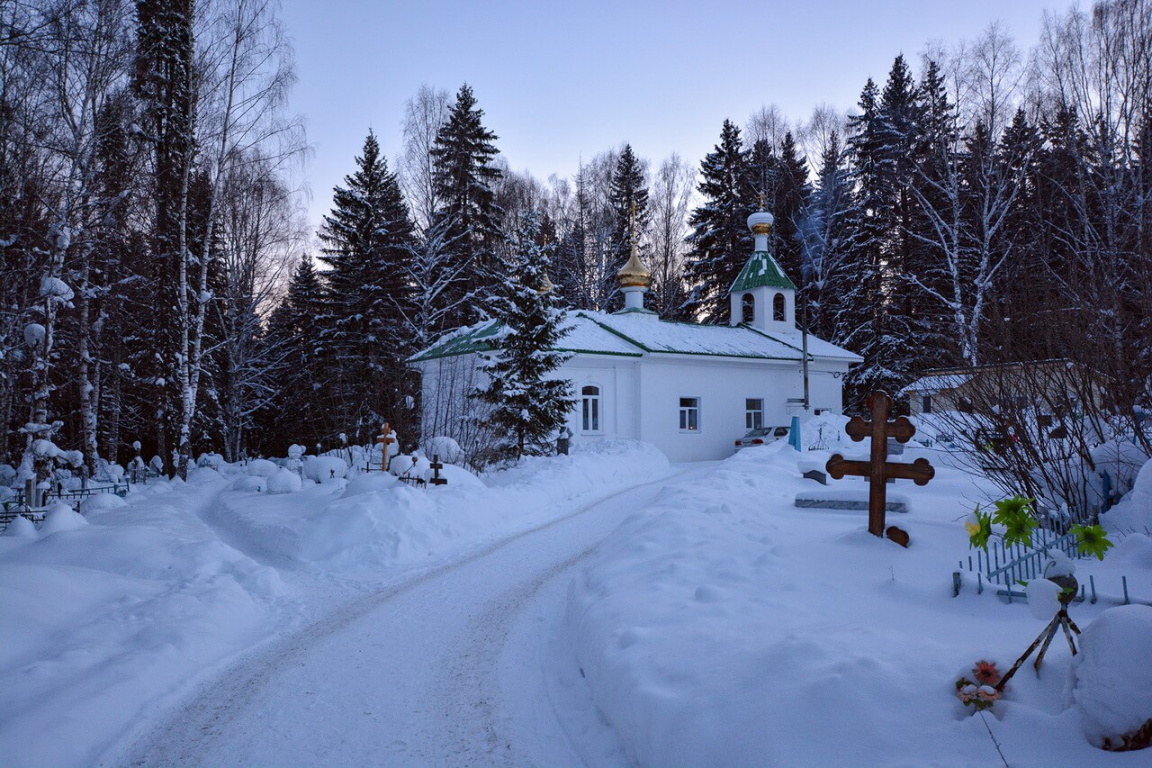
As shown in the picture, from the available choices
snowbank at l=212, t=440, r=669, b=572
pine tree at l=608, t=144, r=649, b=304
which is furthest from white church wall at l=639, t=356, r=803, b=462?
pine tree at l=608, t=144, r=649, b=304

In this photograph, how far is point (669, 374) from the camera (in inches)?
911

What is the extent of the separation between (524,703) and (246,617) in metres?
3.35

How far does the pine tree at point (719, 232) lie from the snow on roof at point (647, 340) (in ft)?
34.1

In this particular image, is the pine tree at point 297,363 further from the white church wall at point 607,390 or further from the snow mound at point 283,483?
the snow mound at point 283,483

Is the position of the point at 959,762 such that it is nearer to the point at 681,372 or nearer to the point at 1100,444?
the point at 1100,444

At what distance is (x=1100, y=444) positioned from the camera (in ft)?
20.9

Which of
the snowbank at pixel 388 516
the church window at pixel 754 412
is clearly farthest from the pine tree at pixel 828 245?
the snowbank at pixel 388 516

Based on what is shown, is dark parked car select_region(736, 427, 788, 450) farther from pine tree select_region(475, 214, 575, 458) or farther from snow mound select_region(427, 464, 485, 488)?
snow mound select_region(427, 464, 485, 488)

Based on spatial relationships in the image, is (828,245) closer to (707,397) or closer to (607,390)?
(707,397)

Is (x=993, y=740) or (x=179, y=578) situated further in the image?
(x=179, y=578)

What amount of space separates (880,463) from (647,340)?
16672mm

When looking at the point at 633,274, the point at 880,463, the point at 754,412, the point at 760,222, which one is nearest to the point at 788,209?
the point at 760,222

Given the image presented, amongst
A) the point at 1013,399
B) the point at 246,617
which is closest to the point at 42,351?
the point at 246,617

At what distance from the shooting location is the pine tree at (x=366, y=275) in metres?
27.9
